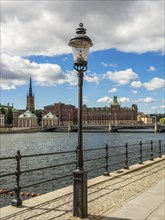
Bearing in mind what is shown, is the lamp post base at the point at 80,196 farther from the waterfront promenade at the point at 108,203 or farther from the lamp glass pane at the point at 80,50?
the lamp glass pane at the point at 80,50

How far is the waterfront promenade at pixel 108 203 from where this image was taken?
7305 millimetres

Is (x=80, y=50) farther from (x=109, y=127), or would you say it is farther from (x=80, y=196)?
(x=109, y=127)

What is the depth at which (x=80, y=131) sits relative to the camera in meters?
7.57

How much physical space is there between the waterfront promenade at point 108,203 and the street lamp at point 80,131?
0.32m

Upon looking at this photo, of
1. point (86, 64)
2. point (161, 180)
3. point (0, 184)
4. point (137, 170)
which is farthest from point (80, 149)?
point (0, 184)

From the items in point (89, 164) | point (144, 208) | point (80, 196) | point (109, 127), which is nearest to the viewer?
point (80, 196)

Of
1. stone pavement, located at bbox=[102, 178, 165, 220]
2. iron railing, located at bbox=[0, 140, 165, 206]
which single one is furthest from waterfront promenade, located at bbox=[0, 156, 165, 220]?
iron railing, located at bbox=[0, 140, 165, 206]

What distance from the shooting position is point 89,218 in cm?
724

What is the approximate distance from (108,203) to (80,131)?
2.38m

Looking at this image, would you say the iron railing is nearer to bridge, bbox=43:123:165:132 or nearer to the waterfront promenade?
the waterfront promenade

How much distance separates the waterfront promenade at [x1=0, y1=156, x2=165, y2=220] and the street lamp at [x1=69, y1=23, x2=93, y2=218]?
32cm

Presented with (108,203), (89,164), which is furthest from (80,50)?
(89,164)

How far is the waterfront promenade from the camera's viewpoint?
730cm

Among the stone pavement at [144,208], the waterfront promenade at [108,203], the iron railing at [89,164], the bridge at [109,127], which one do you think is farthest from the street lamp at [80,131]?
the bridge at [109,127]
